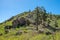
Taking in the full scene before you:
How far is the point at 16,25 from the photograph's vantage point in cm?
11550

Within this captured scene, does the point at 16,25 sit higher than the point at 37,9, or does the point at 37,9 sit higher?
the point at 37,9

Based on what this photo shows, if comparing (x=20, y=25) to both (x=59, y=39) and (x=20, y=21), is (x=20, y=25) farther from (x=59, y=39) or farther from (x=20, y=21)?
(x=59, y=39)

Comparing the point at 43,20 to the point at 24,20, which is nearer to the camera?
the point at 43,20

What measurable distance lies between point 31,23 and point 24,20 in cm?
1062

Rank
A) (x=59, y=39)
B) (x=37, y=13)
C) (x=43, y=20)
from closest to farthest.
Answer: (x=59, y=39) < (x=37, y=13) < (x=43, y=20)

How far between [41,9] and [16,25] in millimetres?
28357

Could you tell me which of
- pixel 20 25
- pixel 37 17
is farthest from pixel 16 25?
pixel 37 17

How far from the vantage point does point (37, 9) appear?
91.8 meters

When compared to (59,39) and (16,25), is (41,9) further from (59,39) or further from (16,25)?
(59,39)

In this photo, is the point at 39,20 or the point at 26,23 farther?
the point at 26,23

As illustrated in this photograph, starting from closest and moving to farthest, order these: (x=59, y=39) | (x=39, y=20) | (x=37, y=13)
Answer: (x=59, y=39) → (x=37, y=13) → (x=39, y=20)

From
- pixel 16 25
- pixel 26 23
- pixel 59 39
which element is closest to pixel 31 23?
pixel 26 23

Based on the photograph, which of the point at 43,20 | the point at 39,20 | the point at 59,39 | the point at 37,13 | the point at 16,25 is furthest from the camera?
the point at 16,25

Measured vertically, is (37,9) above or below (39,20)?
above
